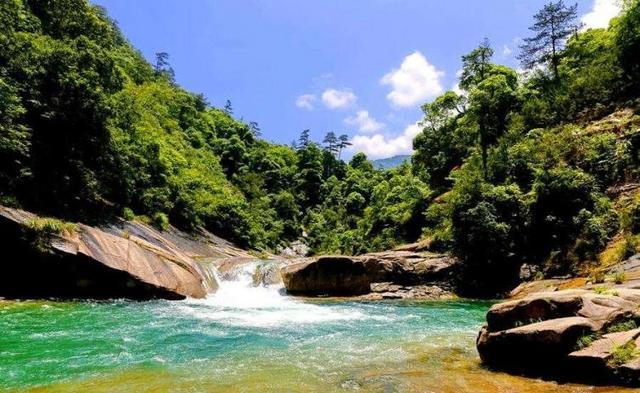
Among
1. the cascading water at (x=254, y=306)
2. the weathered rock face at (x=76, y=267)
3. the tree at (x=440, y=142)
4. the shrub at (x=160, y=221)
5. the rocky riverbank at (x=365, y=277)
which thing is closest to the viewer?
the cascading water at (x=254, y=306)

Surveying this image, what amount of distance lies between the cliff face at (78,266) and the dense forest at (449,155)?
2746mm

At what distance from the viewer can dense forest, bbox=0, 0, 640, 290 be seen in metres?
24.5

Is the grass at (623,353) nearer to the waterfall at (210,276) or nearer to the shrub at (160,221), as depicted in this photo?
the waterfall at (210,276)

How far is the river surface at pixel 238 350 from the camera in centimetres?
919

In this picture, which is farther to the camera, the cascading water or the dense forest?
the dense forest

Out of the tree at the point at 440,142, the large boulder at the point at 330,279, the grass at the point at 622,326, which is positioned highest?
the tree at the point at 440,142

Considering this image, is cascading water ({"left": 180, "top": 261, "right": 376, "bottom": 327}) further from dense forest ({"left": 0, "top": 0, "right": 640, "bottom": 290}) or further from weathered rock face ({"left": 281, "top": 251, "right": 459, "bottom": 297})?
dense forest ({"left": 0, "top": 0, "right": 640, "bottom": 290})

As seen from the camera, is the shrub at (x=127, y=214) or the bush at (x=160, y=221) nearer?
the shrub at (x=127, y=214)

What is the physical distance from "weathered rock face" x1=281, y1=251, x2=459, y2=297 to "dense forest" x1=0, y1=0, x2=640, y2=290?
197 centimetres

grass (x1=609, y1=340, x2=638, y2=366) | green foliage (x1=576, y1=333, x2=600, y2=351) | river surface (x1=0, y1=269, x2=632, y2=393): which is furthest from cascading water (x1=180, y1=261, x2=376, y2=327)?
grass (x1=609, y1=340, x2=638, y2=366)

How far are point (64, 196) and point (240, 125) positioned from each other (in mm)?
77053

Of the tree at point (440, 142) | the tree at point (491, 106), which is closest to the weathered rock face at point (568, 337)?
the tree at point (491, 106)

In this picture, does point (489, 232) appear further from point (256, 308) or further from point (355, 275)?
point (256, 308)

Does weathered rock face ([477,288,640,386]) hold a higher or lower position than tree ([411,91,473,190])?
lower
